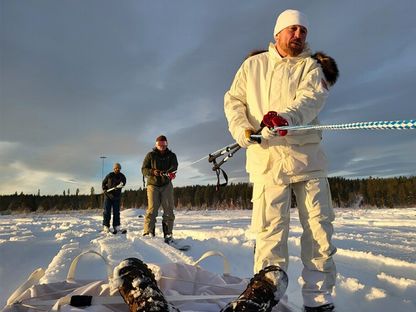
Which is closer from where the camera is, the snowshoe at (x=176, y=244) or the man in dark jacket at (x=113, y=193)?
the snowshoe at (x=176, y=244)

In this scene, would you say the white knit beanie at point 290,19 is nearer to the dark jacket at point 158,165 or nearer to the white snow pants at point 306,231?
the white snow pants at point 306,231

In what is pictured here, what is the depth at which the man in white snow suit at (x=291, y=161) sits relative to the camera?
2795 mm

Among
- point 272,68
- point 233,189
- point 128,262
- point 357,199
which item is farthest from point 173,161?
point 233,189

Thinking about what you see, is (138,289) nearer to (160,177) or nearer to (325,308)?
(325,308)

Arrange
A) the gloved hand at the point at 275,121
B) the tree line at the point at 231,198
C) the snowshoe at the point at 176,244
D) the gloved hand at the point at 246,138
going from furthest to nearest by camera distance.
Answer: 1. the tree line at the point at 231,198
2. the snowshoe at the point at 176,244
3. the gloved hand at the point at 246,138
4. the gloved hand at the point at 275,121

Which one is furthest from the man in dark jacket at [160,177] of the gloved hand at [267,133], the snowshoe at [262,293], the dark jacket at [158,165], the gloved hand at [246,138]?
the snowshoe at [262,293]

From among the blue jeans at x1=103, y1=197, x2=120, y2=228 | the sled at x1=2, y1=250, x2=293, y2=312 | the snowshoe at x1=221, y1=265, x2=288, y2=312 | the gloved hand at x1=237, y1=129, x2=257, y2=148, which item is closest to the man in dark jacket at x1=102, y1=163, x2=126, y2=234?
the blue jeans at x1=103, y1=197, x2=120, y2=228

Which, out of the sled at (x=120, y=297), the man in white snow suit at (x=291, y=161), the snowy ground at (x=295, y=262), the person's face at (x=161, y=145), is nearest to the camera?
the sled at (x=120, y=297)

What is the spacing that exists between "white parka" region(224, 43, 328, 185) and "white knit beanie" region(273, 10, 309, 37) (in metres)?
0.18

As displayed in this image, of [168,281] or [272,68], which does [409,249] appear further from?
[168,281]

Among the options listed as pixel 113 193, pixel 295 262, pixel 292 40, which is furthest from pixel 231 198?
pixel 292 40

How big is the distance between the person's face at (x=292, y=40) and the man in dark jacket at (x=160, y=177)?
5.05 meters

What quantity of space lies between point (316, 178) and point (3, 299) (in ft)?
9.73

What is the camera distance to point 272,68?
3.07 metres
